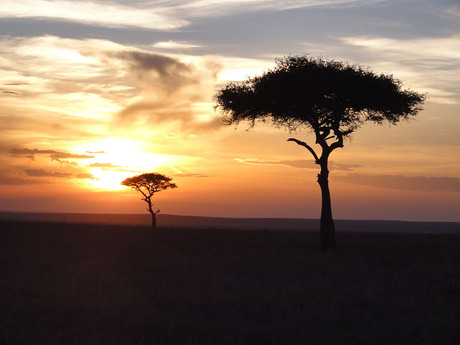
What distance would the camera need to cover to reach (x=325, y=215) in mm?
34344

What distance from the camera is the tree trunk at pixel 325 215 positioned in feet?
110

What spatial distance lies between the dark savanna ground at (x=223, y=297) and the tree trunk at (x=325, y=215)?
3.57 metres

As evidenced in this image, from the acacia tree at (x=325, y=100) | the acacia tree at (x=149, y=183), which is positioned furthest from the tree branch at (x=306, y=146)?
the acacia tree at (x=149, y=183)

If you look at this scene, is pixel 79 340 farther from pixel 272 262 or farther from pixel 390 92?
pixel 390 92

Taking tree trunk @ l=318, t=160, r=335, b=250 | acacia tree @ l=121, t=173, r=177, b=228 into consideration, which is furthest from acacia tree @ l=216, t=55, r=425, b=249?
acacia tree @ l=121, t=173, r=177, b=228

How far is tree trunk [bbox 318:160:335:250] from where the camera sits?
1325 inches

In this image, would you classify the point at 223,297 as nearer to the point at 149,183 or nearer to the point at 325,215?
the point at 325,215

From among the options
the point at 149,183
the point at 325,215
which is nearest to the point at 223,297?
the point at 325,215

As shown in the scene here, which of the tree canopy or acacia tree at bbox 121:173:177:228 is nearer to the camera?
the tree canopy

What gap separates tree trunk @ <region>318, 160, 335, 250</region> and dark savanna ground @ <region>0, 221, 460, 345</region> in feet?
11.7

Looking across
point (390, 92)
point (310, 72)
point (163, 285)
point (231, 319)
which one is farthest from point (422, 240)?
point (231, 319)

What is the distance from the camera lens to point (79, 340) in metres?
11.4

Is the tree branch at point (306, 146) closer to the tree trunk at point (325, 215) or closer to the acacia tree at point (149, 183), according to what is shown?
the tree trunk at point (325, 215)

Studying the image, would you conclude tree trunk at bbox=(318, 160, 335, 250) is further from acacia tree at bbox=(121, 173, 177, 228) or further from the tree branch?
acacia tree at bbox=(121, 173, 177, 228)
